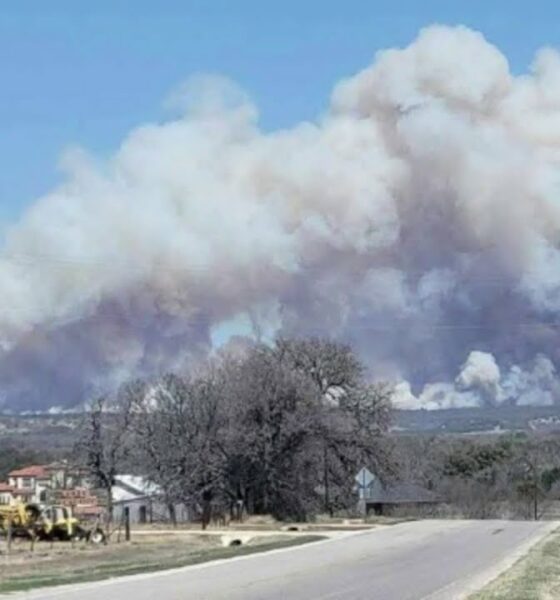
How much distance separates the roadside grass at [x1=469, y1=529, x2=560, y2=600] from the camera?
77.4 ft

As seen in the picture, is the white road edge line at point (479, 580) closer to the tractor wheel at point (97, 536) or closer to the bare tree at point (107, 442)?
the tractor wheel at point (97, 536)

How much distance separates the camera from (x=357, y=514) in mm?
79500

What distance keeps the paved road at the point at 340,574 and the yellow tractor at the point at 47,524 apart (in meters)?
13.1

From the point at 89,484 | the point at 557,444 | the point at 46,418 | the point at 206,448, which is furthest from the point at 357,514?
the point at 46,418

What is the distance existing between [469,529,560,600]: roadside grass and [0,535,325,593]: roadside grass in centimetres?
849

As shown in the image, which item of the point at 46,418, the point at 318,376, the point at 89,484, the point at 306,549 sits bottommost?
the point at 306,549

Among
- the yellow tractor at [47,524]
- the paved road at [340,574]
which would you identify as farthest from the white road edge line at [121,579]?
the yellow tractor at [47,524]

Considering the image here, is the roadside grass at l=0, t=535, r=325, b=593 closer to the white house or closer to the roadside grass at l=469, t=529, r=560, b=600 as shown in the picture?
the roadside grass at l=469, t=529, r=560, b=600

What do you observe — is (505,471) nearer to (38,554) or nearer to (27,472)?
(27,472)

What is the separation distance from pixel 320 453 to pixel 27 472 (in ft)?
122

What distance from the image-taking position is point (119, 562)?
124 ft

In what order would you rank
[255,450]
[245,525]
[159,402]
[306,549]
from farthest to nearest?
[159,402], [255,450], [245,525], [306,549]

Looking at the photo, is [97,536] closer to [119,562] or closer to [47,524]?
[47,524]

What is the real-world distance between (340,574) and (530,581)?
16.7 feet
